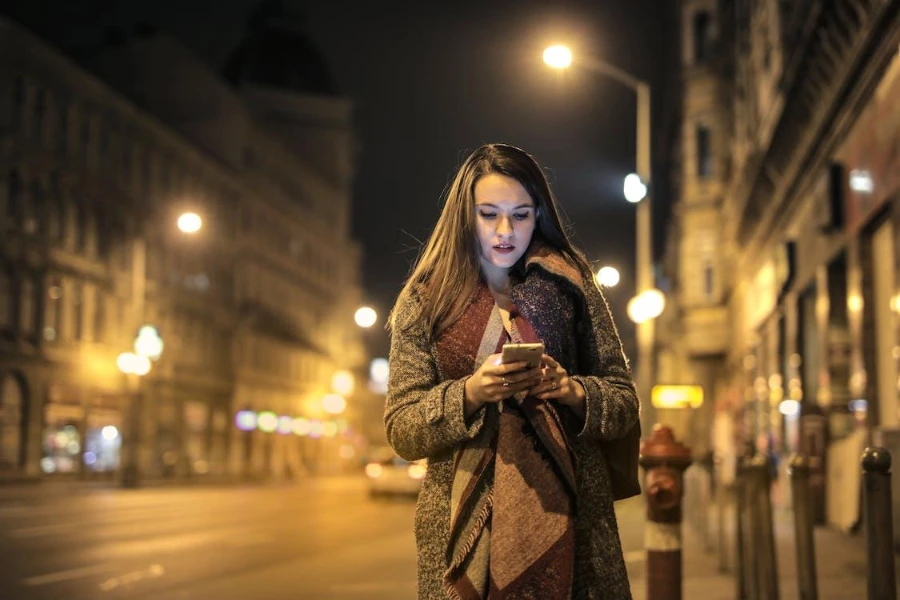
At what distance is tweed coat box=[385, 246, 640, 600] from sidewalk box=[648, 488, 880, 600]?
24.4 feet

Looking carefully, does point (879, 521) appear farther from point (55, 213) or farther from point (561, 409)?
point (55, 213)

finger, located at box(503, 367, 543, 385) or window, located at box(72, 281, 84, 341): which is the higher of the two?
window, located at box(72, 281, 84, 341)

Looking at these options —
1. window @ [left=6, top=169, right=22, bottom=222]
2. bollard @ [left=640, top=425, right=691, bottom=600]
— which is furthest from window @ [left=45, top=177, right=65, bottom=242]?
bollard @ [left=640, top=425, right=691, bottom=600]

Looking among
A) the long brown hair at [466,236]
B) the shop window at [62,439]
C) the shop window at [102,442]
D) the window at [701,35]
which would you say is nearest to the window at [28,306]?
the shop window at [62,439]

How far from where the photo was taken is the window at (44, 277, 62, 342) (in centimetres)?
4512

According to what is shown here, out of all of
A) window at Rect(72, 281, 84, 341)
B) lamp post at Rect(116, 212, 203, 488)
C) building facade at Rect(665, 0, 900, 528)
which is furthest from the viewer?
window at Rect(72, 281, 84, 341)

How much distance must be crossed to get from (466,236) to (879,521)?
2.67 meters

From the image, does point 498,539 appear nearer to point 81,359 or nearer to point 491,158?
point 491,158

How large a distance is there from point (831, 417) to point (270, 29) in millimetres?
76892

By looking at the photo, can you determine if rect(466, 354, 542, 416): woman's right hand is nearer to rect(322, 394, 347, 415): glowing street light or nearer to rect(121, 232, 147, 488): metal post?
rect(121, 232, 147, 488): metal post

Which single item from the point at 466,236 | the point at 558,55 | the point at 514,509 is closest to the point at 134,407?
the point at 558,55

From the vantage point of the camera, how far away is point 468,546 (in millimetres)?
3049

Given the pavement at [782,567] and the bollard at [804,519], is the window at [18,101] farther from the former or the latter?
the bollard at [804,519]

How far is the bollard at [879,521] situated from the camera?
516 centimetres
